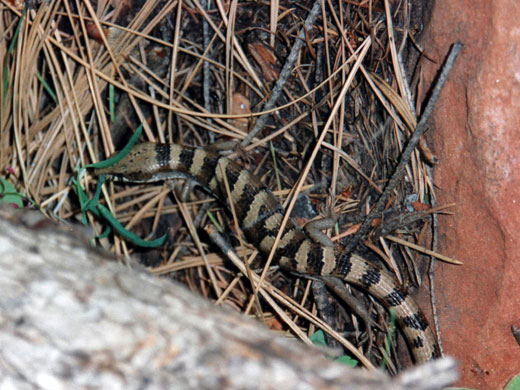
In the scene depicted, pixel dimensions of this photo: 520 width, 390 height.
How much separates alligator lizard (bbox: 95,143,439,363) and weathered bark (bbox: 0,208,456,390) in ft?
7.01

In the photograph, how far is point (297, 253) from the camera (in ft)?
12.8

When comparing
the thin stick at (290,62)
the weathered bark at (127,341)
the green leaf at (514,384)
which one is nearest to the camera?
the weathered bark at (127,341)

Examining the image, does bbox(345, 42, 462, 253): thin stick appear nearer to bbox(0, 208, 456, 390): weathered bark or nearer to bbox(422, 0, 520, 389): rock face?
bbox(422, 0, 520, 389): rock face

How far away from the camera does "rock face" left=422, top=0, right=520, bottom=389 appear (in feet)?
9.03

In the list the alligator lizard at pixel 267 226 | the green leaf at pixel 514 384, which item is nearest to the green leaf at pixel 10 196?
the alligator lizard at pixel 267 226

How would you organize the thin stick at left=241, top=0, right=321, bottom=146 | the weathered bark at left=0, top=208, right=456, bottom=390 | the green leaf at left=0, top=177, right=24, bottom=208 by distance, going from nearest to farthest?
1. the weathered bark at left=0, top=208, right=456, bottom=390
2. the green leaf at left=0, top=177, right=24, bottom=208
3. the thin stick at left=241, top=0, right=321, bottom=146

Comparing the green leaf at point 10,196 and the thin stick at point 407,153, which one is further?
the green leaf at point 10,196

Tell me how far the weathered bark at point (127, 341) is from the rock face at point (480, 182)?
1755 millimetres

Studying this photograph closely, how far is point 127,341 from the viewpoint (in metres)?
1.52

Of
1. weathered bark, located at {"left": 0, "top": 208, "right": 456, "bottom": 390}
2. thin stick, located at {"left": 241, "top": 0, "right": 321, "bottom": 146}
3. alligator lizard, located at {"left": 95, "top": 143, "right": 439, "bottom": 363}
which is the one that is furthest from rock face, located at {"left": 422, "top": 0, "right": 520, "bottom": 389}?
weathered bark, located at {"left": 0, "top": 208, "right": 456, "bottom": 390}

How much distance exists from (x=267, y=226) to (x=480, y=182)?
5.57 feet

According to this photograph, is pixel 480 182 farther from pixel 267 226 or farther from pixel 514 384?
pixel 267 226

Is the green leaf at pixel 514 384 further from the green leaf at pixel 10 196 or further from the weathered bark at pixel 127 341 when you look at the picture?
the green leaf at pixel 10 196

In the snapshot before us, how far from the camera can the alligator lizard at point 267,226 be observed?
3535 millimetres
